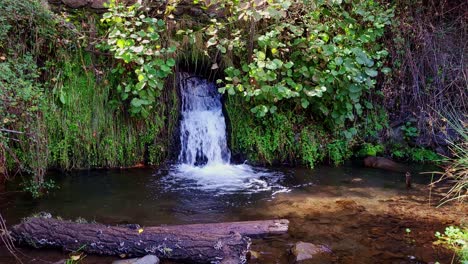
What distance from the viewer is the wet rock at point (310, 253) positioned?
3.81 metres

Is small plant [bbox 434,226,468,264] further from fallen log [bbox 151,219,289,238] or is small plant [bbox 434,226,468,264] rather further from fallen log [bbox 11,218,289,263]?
fallen log [bbox 11,218,289,263]

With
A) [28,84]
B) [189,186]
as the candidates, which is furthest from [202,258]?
[28,84]

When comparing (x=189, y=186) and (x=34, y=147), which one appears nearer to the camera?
(x=34, y=147)

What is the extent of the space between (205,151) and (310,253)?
342cm

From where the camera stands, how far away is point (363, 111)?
734 centimetres

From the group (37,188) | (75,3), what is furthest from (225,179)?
(75,3)

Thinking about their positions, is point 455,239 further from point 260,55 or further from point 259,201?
point 260,55

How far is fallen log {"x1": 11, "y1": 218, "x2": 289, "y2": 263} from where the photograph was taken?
367 cm

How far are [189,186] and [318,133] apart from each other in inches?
93.8

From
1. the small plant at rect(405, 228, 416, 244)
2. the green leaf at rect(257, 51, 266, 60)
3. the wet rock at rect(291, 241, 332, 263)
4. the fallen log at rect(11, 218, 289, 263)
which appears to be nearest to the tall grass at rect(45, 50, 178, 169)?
the green leaf at rect(257, 51, 266, 60)

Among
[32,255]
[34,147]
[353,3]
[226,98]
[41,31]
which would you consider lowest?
[32,255]

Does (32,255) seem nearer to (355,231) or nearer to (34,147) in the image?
(34,147)

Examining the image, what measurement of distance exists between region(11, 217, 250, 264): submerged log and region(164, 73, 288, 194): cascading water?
6.86 ft

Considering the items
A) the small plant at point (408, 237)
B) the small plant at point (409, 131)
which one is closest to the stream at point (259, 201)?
the small plant at point (408, 237)
